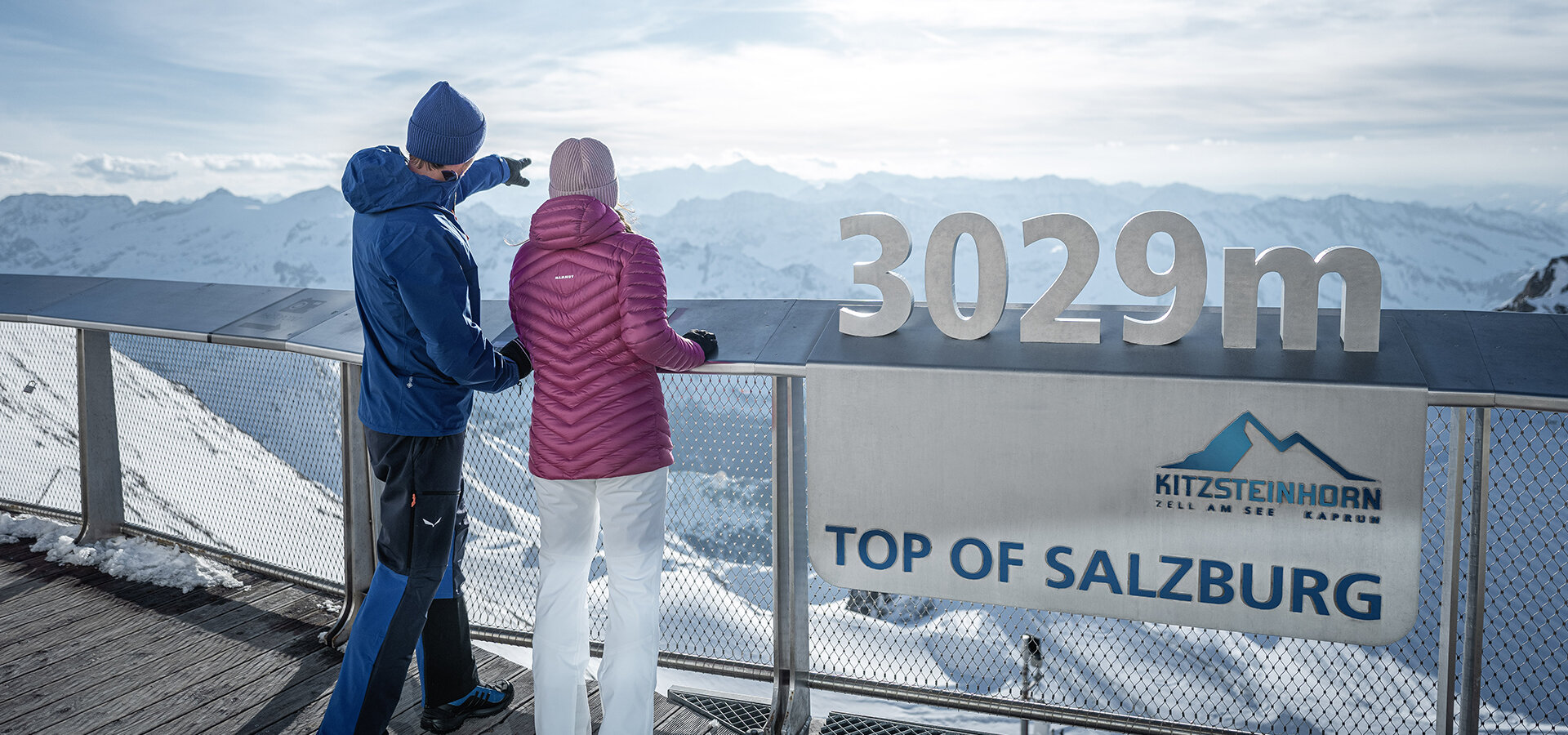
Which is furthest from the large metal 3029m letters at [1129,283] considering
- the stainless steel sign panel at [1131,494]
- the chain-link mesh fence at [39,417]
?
the chain-link mesh fence at [39,417]

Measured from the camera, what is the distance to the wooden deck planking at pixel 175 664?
9.69ft

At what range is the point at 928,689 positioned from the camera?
2977 millimetres

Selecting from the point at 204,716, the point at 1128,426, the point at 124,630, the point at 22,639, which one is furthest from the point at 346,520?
the point at 1128,426

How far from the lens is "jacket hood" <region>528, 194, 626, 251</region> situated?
2299 millimetres

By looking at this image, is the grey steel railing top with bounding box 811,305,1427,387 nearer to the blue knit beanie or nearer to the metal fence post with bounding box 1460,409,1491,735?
the metal fence post with bounding box 1460,409,1491,735

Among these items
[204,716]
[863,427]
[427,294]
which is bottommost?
[204,716]

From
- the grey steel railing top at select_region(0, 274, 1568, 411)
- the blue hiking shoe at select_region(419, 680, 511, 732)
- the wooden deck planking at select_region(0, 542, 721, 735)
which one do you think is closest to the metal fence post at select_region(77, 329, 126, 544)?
the wooden deck planking at select_region(0, 542, 721, 735)

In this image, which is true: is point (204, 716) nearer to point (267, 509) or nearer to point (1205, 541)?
point (267, 509)

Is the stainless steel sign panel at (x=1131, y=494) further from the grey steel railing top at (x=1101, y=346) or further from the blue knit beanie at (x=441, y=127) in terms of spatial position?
the blue knit beanie at (x=441, y=127)

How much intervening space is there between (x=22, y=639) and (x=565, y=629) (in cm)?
243

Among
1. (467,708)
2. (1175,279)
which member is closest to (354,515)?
(467,708)

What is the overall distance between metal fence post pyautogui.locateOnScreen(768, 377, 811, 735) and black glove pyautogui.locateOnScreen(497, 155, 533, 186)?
3.48 feet

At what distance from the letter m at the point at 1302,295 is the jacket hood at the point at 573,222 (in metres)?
1.64

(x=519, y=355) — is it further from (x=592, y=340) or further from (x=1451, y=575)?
(x=1451, y=575)
